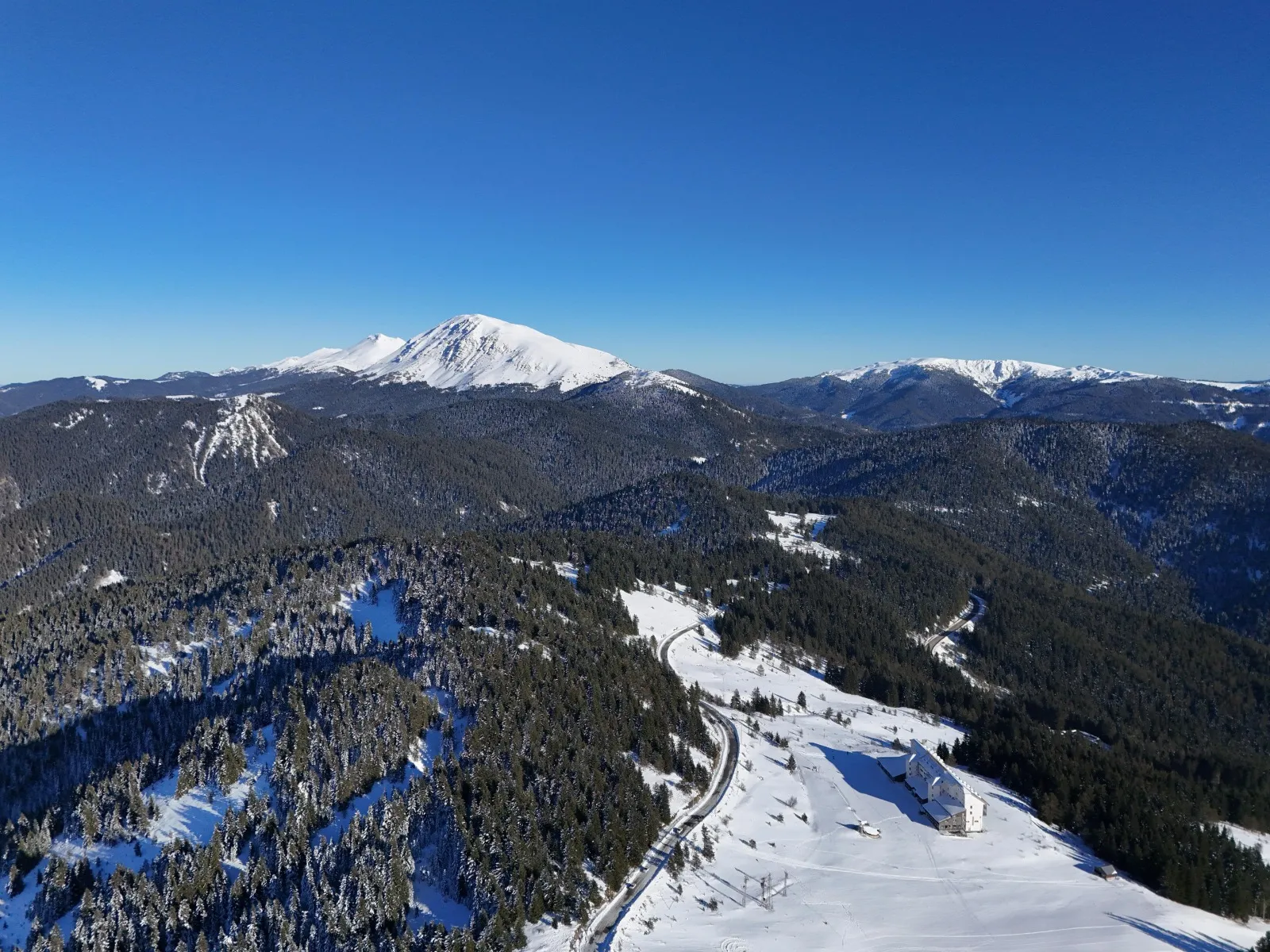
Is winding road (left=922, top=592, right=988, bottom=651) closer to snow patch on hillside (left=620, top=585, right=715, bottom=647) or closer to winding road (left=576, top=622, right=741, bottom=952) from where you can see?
snow patch on hillside (left=620, top=585, right=715, bottom=647)

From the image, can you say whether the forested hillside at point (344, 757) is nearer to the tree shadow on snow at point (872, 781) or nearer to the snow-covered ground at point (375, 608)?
the snow-covered ground at point (375, 608)

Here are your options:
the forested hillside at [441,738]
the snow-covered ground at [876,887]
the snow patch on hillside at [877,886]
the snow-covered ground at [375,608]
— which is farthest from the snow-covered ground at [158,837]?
the snow-covered ground at [375,608]

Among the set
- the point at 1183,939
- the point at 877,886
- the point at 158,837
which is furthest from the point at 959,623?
the point at 158,837

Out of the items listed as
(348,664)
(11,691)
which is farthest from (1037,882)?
(11,691)

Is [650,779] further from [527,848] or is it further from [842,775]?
[842,775]

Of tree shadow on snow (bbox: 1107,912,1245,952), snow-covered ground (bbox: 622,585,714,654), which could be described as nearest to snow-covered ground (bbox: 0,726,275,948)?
tree shadow on snow (bbox: 1107,912,1245,952)

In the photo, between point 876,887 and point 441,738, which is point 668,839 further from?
point 441,738
